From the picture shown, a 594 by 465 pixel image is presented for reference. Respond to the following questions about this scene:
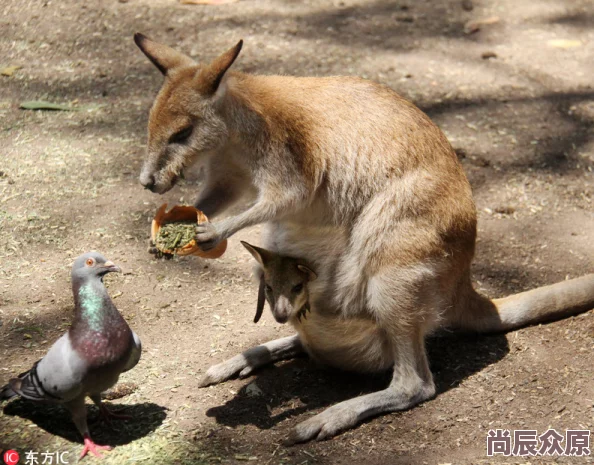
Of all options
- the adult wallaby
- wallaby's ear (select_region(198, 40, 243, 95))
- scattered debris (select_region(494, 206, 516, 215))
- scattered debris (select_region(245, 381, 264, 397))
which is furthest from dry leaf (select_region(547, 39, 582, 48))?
scattered debris (select_region(245, 381, 264, 397))

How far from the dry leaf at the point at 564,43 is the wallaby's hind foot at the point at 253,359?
13.7 feet

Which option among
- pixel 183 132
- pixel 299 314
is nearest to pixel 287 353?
pixel 299 314

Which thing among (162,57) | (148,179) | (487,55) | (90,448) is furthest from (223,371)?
(487,55)

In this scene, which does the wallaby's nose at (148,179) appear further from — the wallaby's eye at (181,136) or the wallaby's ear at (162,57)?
the wallaby's ear at (162,57)

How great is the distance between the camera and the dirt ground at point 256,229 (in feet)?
11.1

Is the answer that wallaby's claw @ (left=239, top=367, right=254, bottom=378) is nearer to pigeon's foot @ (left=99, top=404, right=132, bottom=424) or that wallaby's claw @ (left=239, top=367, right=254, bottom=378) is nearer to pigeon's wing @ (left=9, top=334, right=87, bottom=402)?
pigeon's foot @ (left=99, top=404, right=132, bottom=424)

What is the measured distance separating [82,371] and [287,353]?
1.23 metres

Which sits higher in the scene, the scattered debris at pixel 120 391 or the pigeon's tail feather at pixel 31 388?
the pigeon's tail feather at pixel 31 388

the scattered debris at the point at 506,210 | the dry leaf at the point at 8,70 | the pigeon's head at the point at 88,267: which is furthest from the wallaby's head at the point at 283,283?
the dry leaf at the point at 8,70

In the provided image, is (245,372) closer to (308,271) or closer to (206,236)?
(308,271)

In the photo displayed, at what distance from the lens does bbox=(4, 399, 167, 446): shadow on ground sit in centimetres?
322

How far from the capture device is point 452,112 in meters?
5.95

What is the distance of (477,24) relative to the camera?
711cm

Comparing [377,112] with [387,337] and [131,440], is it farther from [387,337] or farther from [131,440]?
[131,440]
